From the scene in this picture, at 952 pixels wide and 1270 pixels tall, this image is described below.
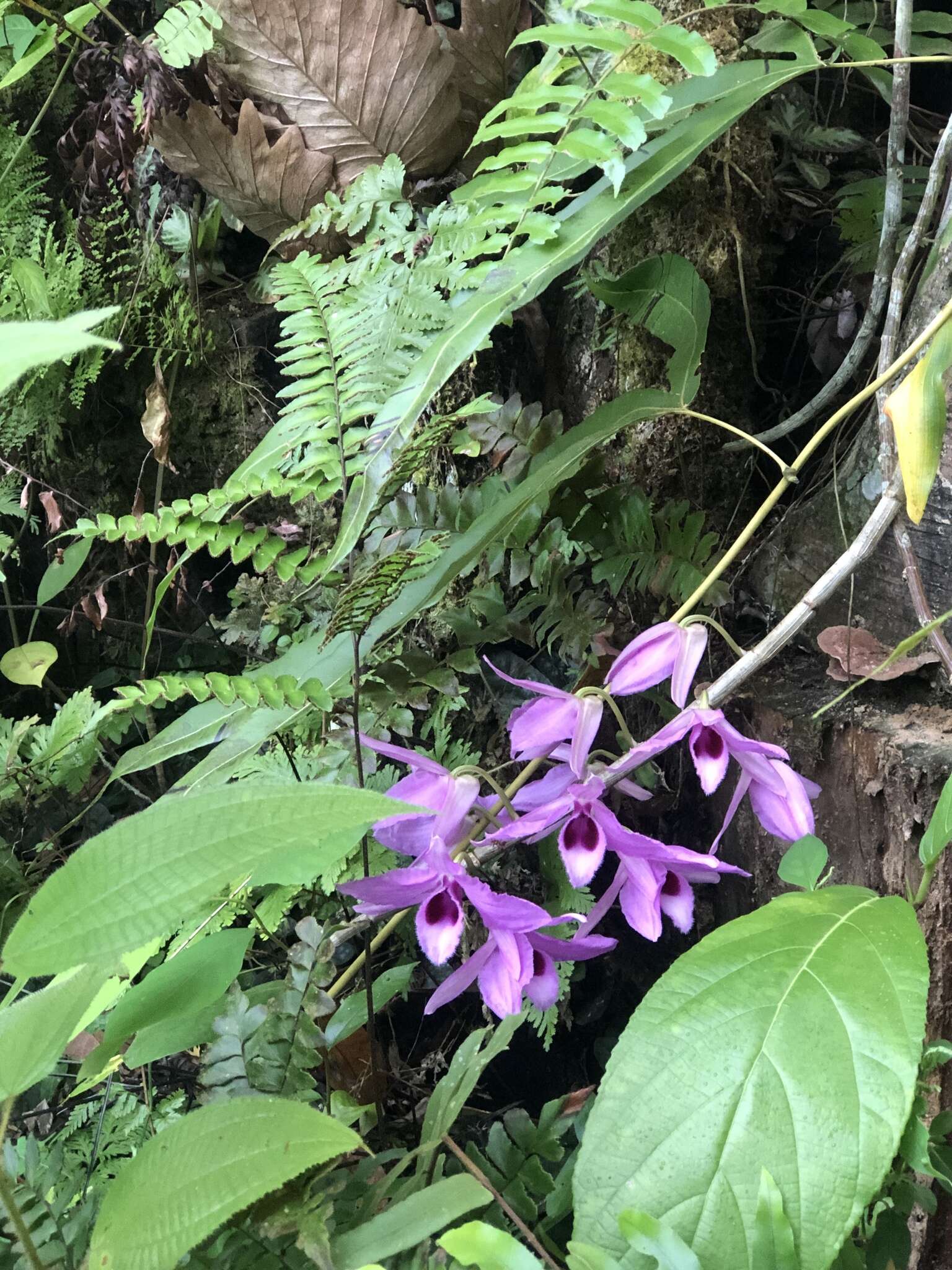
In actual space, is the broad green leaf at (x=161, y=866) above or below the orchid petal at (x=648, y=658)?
above

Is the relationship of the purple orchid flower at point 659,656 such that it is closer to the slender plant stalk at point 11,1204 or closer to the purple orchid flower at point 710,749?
the purple orchid flower at point 710,749

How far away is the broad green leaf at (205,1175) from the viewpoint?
0.51 m

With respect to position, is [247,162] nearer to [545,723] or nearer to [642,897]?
[545,723]

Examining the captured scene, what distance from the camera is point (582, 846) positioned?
0.84m

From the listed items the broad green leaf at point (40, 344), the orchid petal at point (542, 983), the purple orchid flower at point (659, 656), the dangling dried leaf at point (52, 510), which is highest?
the broad green leaf at point (40, 344)

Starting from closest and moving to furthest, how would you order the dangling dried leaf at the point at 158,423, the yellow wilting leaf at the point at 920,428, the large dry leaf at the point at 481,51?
the yellow wilting leaf at the point at 920,428, the large dry leaf at the point at 481,51, the dangling dried leaf at the point at 158,423

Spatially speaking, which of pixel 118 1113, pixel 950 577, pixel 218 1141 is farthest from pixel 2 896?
pixel 950 577

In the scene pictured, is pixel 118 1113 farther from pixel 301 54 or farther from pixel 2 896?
pixel 301 54

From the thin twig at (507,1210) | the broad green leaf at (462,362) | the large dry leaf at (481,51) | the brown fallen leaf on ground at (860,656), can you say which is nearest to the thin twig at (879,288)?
the broad green leaf at (462,362)

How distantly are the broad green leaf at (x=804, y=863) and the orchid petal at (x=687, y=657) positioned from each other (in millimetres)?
167

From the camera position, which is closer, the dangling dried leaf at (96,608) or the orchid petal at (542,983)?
the orchid petal at (542,983)

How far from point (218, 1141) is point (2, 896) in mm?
1247

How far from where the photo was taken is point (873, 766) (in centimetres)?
110

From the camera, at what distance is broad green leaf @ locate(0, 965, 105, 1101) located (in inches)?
19.0
